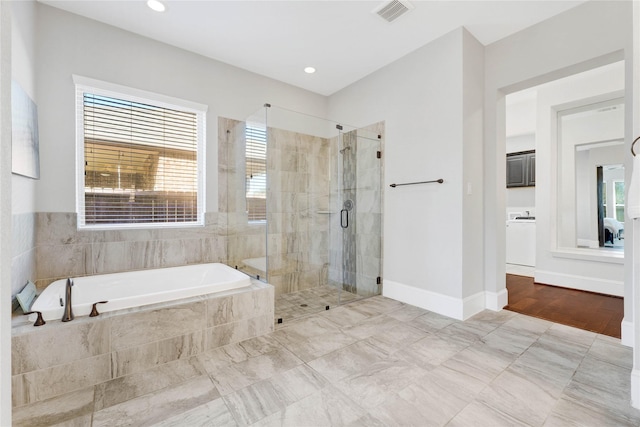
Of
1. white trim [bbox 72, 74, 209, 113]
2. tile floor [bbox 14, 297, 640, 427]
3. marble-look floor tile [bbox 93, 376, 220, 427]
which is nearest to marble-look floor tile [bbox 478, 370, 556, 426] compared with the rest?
tile floor [bbox 14, 297, 640, 427]

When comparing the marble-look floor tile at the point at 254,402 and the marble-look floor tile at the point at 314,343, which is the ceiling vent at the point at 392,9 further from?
the marble-look floor tile at the point at 254,402

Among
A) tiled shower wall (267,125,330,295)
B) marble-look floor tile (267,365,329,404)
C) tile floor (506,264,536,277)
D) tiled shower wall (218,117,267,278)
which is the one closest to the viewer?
marble-look floor tile (267,365,329,404)

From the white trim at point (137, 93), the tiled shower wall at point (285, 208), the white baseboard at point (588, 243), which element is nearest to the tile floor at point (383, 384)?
the tiled shower wall at point (285, 208)

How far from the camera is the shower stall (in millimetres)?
3070

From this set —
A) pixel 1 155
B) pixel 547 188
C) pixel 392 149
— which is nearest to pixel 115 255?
pixel 1 155

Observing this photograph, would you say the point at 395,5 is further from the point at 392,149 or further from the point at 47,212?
the point at 47,212

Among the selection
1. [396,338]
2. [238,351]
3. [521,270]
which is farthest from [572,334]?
[238,351]

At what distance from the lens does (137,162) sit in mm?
2736

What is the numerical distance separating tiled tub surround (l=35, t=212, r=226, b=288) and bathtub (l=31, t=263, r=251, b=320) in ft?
0.41

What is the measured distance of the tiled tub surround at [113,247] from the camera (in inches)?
90.7

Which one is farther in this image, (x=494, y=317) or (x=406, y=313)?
(x=406, y=313)

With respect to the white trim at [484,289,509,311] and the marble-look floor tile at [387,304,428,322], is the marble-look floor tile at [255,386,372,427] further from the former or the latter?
the white trim at [484,289,509,311]

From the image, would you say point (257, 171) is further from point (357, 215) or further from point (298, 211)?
point (357, 215)

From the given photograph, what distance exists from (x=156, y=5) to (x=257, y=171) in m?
1.60
